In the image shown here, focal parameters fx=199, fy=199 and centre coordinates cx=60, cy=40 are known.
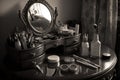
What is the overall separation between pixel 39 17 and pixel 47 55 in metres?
0.33

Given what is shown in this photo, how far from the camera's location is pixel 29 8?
1632 millimetres

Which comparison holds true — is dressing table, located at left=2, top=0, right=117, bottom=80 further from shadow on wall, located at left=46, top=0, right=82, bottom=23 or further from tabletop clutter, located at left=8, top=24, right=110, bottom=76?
shadow on wall, located at left=46, top=0, right=82, bottom=23

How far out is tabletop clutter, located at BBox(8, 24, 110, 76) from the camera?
140cm

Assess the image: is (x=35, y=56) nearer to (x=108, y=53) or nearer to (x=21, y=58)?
(x=21, y=58)

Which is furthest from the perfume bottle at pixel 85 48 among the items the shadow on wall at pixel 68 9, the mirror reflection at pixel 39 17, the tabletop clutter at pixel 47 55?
the shadow on wall at pixel 68 9

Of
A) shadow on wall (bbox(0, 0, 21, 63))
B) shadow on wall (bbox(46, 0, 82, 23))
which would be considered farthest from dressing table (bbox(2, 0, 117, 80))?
shadow on wall (bbox(46, 0, 82, 23))

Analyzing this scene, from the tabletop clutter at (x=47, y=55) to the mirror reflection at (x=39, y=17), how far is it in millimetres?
81

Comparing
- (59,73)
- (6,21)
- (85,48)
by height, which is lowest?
(59,73)

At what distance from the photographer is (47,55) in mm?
1659

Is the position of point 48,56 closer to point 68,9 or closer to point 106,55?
point 106,55

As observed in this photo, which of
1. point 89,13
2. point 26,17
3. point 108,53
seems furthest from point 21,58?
point 89,13

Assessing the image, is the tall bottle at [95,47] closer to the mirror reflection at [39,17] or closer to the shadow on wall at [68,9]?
the mirror reflection at [39,17]

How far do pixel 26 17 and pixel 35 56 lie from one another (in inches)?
14.1

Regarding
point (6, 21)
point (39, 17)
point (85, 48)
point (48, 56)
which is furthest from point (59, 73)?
point (6, 21)
